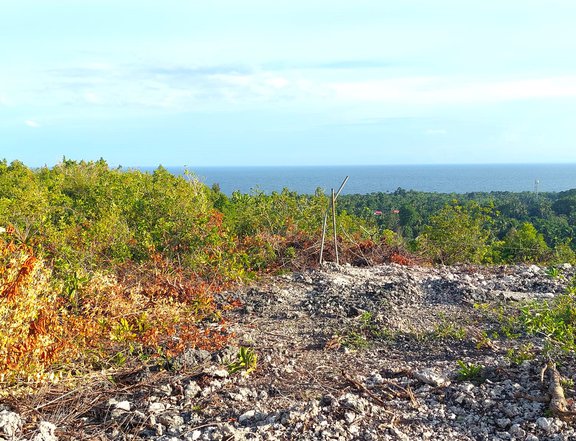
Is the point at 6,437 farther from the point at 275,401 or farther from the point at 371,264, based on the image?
the point at 371,264

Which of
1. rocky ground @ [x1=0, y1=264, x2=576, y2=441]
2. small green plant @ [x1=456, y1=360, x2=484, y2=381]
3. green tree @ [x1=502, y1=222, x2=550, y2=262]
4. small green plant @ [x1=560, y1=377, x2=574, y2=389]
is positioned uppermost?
green tree @ [x1=502, y1=222, x2=550, y2=262]

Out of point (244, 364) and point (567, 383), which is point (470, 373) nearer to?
point (567, 383)

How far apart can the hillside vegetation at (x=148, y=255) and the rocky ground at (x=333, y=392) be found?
1.33 feet

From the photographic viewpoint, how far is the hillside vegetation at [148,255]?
4453 millimetres

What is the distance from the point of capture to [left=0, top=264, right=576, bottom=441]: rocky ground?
378 cm

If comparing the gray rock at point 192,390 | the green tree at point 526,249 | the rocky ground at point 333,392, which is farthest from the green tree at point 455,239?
the gray rock at point 192,390

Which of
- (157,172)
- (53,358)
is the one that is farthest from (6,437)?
(157,172)

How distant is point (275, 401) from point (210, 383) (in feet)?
1.94

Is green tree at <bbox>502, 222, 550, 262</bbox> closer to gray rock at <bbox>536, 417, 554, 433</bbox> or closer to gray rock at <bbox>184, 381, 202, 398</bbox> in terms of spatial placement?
gray rock at <bbox>536, 417, 554, 433</bbox>

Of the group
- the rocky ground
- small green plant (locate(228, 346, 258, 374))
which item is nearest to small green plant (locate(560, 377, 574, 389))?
the rocky ground

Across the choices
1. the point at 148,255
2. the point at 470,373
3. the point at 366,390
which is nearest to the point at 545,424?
the point at 470,373

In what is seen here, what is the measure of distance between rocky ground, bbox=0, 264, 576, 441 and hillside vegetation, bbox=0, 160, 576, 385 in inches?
16.0

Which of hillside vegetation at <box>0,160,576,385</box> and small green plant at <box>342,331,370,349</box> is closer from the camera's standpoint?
hillside vegetation at <box>0,160,576,385</box>

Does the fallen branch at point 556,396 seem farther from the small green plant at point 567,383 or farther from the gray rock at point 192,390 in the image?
the gray rock at point 192,390
